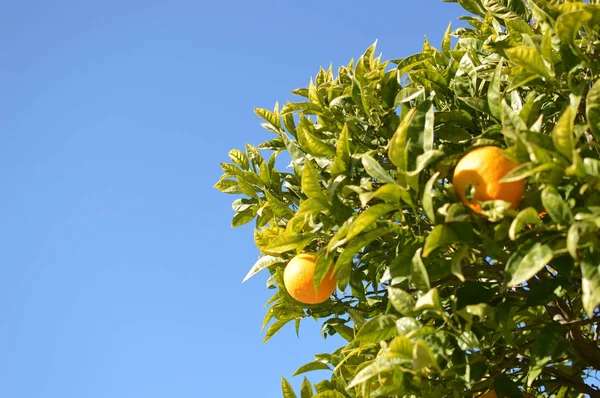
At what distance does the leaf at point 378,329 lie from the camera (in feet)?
Result: 6.24

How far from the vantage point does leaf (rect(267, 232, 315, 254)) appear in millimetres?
2094

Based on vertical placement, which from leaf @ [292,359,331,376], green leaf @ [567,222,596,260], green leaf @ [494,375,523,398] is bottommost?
green leaf @ [494,375,523,398]

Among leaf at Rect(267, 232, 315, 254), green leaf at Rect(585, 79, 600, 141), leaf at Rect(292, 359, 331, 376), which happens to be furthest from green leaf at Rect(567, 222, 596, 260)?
leaf at Rect(292, 359, 331, 376)

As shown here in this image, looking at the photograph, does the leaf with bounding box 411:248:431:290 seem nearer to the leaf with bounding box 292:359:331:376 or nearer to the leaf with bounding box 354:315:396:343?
the leaf with bounding box 354:315:396:343

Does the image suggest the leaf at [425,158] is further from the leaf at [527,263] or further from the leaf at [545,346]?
the leaf at [545,346]

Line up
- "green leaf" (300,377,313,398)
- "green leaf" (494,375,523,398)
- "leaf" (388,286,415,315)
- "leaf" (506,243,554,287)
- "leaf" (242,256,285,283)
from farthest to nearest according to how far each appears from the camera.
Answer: "green leaf" (300,377,313,398)
"leaf" (242,256,285,283)
"green leaf" (494,375,523,398)
"leaf" (388,286,415,315)
"leaf" (506,243,554,287)

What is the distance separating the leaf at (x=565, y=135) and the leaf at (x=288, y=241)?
81cm

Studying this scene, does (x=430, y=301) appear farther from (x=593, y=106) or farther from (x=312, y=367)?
(x=312, y=367)

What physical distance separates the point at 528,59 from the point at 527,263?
1.99ft

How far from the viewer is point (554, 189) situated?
1.63 metres

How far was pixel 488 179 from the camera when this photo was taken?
5.75 feet

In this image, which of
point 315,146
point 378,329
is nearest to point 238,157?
point 315,146

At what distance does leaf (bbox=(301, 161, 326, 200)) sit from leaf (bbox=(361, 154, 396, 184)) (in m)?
0.17

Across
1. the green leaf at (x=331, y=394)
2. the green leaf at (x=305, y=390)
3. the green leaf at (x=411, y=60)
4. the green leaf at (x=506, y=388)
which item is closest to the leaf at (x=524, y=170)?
the green leaf at (x=506, y=388)
